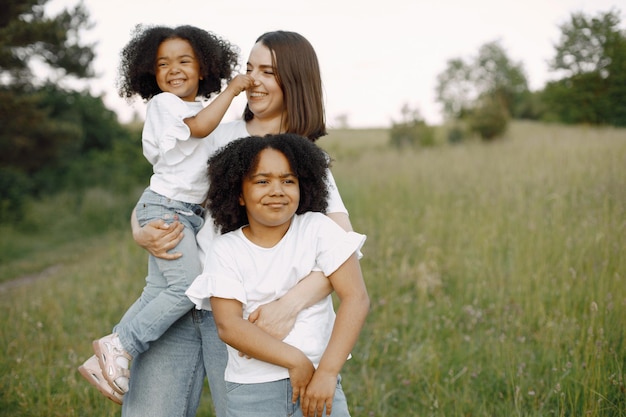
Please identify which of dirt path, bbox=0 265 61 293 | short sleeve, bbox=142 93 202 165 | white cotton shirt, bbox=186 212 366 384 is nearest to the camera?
white cotton shirt, bbox=186 212 366 384

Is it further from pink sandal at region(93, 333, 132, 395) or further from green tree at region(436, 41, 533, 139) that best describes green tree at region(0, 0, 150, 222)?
green tree at region(436, 41, 533, 139)

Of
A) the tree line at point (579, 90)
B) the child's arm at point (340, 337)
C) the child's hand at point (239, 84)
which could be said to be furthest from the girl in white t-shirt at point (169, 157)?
the tree line at point (579, 90)

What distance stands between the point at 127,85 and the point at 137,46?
0.78ft

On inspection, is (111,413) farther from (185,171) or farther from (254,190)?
(254,190)

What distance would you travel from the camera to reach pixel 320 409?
196 cm

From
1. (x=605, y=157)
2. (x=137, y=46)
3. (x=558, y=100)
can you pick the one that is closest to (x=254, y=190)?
(x=137, y=46)

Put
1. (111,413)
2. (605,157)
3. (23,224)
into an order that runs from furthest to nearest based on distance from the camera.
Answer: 1. (23,224)
2. (605,157)
3. (111,413)

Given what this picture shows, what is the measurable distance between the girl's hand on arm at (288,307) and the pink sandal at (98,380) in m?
0.83

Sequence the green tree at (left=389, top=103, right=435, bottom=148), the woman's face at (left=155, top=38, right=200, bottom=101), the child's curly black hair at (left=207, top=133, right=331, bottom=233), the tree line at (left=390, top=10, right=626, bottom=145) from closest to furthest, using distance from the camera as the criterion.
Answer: the child's curly black hair at (left=207, top=133, right=331, bottom=233), the woman's face at (left=155, top=38, right=200, bottom=101), the tree line at (left=390, top=10, right=626, bottom=145), the green tree at (left=389, top=103, right=435, bottom=148)

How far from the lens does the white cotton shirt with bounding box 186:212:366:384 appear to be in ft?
6.72

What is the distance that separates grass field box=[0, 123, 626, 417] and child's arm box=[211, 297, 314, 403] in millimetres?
1513

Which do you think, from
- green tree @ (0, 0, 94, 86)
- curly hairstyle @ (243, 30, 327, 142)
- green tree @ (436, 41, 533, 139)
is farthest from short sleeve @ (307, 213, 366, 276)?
green tree @ (436, 41, 533, 139)

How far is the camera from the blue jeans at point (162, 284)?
2369 mm

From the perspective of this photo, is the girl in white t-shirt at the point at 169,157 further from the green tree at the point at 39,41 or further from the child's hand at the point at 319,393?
the green tree at the point at 39,41
